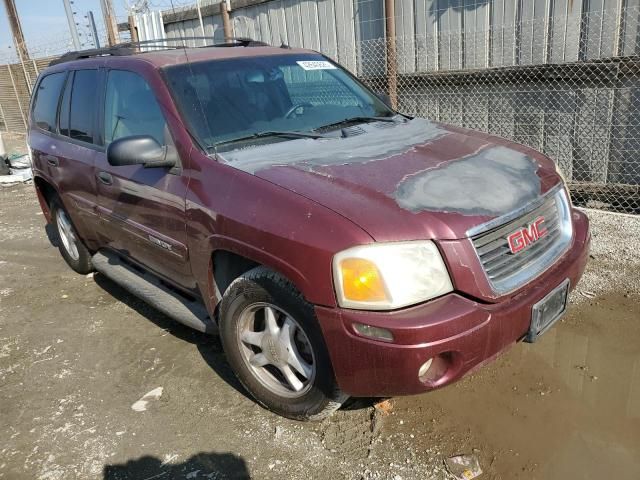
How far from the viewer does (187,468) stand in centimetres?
258

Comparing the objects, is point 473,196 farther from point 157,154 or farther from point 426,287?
point 157,154

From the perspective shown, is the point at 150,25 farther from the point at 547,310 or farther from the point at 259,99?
the point at 547,310

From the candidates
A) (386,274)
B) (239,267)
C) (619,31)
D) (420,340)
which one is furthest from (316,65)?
(619,31)

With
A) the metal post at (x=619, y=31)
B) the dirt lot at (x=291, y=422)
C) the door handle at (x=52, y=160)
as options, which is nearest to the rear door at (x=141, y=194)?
the dirt lot at (x=291, y=422)

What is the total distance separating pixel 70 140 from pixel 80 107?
291mm

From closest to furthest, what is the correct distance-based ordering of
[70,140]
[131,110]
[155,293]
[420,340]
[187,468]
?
[420,340] → [187,468] → [131,110] → [155,293] → [70,140]

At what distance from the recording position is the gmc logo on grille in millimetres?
2418

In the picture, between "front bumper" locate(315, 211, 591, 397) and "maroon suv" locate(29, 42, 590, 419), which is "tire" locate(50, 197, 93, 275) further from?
"front bumper" locate(315, 211, 591, 397)

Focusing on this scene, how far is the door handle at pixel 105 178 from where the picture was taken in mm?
3599

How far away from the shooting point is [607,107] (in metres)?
5.33

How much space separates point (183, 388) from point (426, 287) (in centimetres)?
177

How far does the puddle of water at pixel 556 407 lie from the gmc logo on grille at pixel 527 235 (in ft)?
3.09

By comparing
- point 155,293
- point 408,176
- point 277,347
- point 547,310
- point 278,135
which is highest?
point 278,135

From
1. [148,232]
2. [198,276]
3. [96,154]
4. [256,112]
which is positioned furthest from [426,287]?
[96,154]
